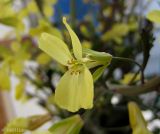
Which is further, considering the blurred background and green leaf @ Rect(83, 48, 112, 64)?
the blurred background

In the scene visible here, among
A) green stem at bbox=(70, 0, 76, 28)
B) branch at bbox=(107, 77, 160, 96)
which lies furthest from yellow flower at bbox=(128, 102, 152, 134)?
green stem at bbox=(70, 0, 76, 28)

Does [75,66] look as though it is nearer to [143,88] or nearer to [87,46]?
[143,88]

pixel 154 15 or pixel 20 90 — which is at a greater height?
pixel 154 15

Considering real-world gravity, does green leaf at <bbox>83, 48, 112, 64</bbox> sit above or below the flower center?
above

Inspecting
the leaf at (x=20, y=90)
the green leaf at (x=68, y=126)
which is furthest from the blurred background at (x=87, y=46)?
the green leaf at (x=68, y=126)

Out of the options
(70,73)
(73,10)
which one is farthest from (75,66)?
(73,10)

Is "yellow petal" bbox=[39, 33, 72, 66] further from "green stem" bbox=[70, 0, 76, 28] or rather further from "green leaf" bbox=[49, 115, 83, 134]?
"green stem" bbox=[70, 0, 76, 28]

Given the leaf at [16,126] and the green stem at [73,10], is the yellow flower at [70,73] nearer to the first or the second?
the leaf at [16,126]
